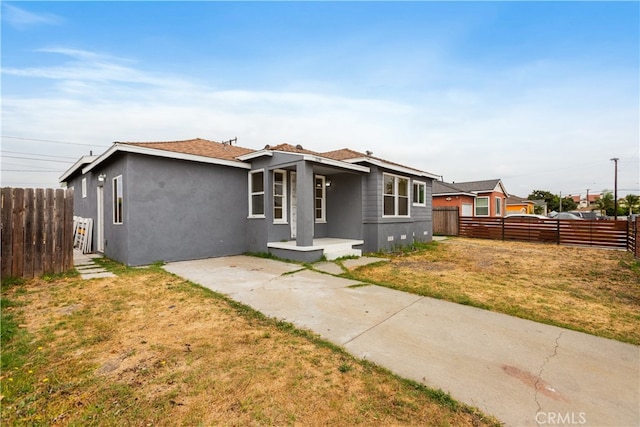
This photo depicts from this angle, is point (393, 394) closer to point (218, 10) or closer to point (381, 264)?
point (381, 264)

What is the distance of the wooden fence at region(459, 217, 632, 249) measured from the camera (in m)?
12.6

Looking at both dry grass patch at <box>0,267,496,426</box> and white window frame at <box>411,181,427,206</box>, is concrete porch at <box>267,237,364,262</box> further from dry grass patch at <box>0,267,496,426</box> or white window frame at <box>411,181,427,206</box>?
white window frame at <box>411,181,427,206</box>

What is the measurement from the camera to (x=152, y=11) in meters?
→ 8.90

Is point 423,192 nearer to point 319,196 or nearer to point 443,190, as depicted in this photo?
point 319,196

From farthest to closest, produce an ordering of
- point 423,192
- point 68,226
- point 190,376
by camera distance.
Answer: point 423,192 < point 68,226 < point 190,376

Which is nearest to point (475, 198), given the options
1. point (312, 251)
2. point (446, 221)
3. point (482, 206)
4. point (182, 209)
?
point (482, 206)

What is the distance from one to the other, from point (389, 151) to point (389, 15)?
14.6 metres

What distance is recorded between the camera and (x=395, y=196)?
11.5m

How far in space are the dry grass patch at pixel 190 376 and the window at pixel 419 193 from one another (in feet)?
35.6

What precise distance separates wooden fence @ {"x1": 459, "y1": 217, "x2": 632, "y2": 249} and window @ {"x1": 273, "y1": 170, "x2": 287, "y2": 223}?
1311 cm

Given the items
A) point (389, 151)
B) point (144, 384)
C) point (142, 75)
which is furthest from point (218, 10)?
point (389, 151)

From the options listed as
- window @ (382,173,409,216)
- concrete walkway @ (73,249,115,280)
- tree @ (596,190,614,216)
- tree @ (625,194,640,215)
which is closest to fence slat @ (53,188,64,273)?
concrete walkway @ (73,249,115,280)

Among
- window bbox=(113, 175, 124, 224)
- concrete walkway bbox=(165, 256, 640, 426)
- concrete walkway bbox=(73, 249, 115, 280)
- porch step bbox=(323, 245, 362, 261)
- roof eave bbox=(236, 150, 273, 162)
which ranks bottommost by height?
concrete walkway bbox=(165, 256, 640, 426)

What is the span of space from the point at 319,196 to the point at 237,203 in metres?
3.17
